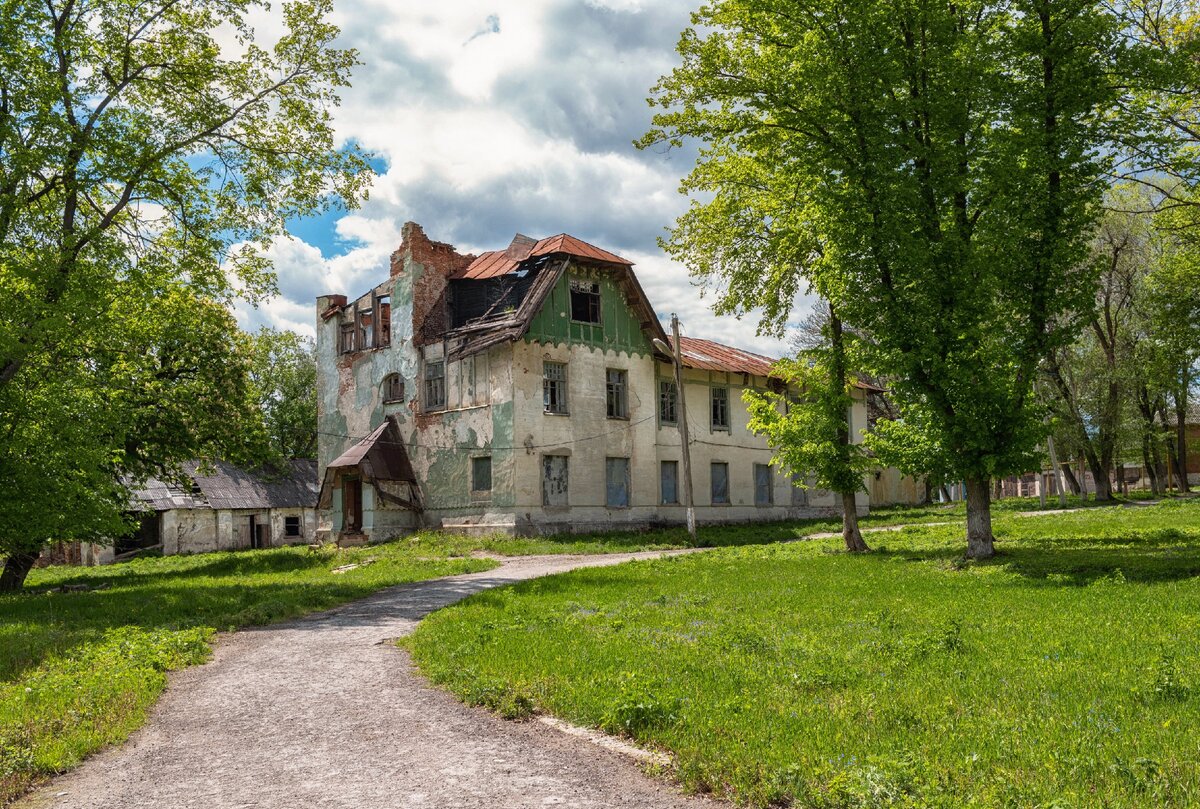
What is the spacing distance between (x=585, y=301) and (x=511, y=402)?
5.34m

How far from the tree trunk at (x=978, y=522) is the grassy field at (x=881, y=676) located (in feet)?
4.41

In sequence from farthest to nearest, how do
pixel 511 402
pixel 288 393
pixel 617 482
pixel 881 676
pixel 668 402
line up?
pixel 288 393, pixel 668 402, pixel 617 482, pixel 511 402, pixel 881 676

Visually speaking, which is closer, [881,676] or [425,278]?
[881,676]

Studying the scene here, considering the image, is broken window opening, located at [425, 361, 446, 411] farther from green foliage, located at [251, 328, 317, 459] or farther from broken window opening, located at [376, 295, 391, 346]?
green foliage, located at [251, 328, 317, 459]

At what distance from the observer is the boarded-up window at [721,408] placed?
39469 millimetres

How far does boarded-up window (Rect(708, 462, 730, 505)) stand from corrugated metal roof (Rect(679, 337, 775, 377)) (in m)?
A: 4.15

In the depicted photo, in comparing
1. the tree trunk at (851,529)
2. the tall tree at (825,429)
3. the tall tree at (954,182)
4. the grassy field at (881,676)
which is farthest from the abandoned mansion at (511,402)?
the grassy field at (881,676)

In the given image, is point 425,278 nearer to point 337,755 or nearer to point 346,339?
point 346,339

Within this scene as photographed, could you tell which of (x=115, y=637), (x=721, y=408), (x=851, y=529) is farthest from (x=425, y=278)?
(x=115, y=637)

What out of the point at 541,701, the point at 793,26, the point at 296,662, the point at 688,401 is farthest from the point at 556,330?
the point at 541,701

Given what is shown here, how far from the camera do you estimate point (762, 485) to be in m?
40.8

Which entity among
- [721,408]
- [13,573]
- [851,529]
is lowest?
[13,573]

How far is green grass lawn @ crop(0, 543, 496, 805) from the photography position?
718 centimetres

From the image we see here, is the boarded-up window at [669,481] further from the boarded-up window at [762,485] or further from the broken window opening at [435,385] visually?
the broken window opening at [435,385]
